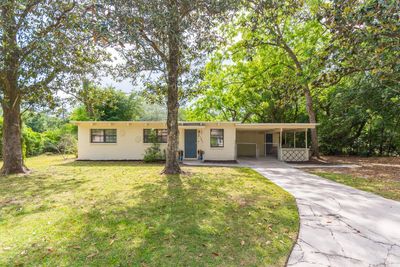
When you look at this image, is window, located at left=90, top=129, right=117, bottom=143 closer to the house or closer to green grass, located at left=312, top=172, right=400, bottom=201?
the house

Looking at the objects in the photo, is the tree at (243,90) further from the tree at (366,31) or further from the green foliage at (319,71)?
the tree at (366,31)

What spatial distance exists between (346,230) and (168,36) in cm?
581

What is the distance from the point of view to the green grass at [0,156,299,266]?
2.76 m

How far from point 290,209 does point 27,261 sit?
4.21 meters

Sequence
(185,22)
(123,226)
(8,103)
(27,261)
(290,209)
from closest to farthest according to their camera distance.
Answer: (27,261), (123,226), (290,209), (185,22), (8,103)

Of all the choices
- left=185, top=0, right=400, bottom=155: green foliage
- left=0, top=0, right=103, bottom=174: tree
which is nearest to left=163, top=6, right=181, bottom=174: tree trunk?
left=185, top=0, right=400, bottom=155: green foliage

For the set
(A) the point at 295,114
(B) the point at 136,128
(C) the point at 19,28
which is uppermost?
(C) the point at 19,28

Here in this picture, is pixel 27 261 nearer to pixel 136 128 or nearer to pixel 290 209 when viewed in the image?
pixel 290 209

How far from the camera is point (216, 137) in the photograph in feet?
43.8

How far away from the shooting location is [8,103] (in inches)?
319

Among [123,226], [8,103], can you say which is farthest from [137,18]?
[8,103]

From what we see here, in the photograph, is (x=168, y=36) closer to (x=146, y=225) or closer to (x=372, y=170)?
(x=146, y=225)

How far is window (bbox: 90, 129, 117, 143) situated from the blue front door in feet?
14.0

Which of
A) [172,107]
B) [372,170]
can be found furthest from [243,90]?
[172,107]
